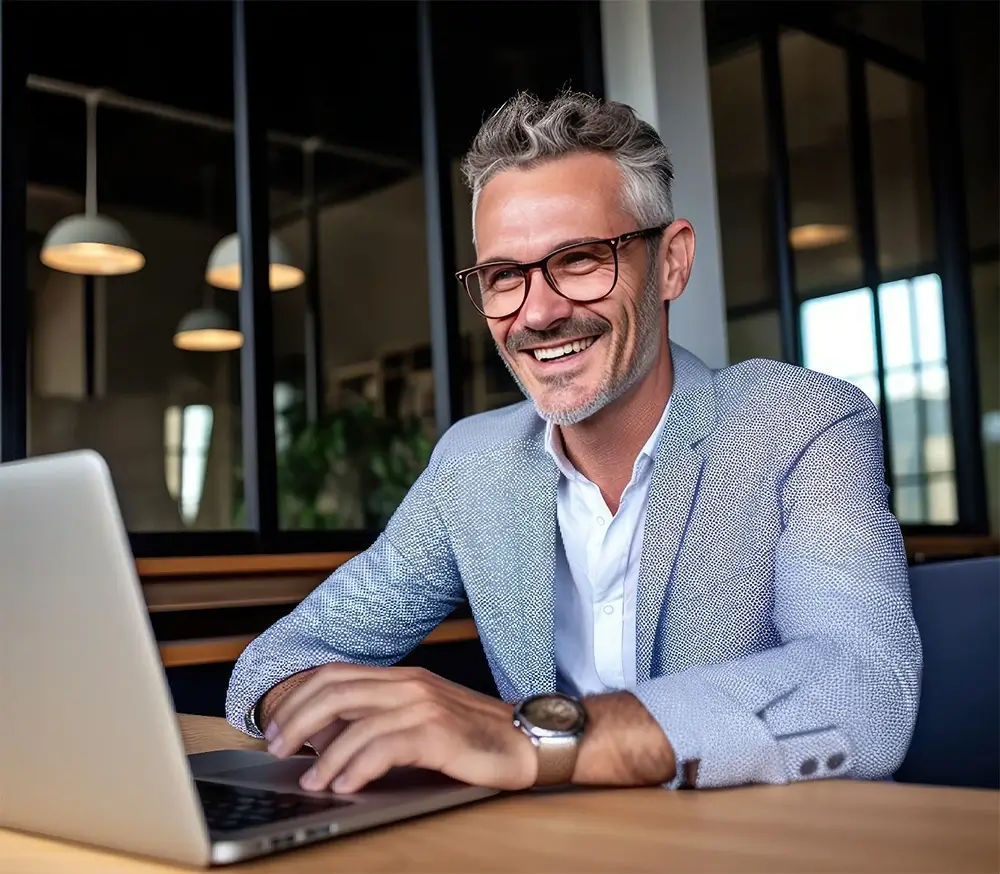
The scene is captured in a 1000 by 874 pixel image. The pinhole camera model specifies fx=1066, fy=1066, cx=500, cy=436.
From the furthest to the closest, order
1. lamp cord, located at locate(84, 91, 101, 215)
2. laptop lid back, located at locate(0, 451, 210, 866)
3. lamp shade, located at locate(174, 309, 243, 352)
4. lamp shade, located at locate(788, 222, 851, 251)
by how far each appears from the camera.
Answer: lamp shade, located at locate(174, 309, 243, 352) → lamp shade, located at locate(788, 222, 851, 251) → lamp cord, located at locate(84, 91, 101, 215) → laptop lid back, located at locate(0, 451, 210, 866)

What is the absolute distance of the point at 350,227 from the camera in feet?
31.3

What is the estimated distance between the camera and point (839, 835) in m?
0.71

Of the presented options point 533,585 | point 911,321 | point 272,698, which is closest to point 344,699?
point 272,698

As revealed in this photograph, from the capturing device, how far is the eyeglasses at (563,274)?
1484 mm

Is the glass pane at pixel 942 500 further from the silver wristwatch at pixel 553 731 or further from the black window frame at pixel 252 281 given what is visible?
the silver wristwatch at pixel 553 731

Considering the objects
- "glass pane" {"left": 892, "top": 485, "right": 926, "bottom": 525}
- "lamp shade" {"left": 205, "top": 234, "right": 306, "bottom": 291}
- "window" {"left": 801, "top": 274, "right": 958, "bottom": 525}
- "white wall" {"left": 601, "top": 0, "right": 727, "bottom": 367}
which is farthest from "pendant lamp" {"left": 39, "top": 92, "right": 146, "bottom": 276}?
"glass pane" {"left": 892, "top": 485, "right": 926, "bottom": 525}

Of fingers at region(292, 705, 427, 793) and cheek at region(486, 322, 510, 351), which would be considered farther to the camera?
cheek at region(486, 322, 510, 351)

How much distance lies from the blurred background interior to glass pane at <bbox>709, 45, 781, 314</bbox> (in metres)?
0.04

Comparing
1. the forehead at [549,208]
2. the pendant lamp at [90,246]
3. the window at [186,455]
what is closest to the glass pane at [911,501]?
the pendant lamp at [90,246]

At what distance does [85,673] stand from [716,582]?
0.88 metres

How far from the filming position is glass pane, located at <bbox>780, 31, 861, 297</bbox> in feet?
21.3

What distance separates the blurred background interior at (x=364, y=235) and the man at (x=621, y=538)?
3.69ft

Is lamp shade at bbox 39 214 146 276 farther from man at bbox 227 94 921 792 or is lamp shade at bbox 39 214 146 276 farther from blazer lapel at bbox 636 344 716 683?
blazer lapel at bbox 636 344 716 683

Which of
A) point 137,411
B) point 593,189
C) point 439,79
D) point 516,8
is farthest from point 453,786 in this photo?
point 137,411
